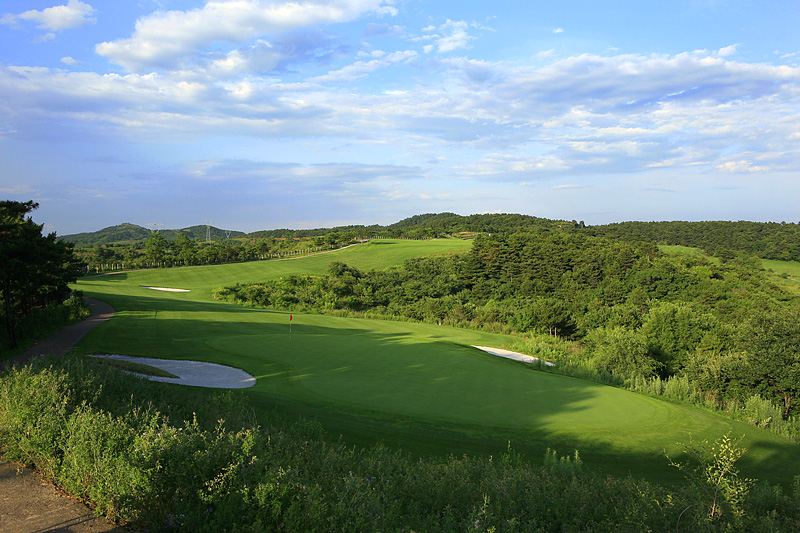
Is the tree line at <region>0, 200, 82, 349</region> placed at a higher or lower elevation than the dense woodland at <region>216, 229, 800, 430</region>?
higher

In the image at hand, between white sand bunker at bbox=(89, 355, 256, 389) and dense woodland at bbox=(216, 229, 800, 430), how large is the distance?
59.1ft

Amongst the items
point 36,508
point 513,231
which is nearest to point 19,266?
point 36,508

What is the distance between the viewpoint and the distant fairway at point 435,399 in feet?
31.3

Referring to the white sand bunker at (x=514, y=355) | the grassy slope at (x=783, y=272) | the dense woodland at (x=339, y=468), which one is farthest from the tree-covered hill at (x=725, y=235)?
the dense woodland at (x=339, y=468)

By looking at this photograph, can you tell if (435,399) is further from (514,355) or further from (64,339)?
(64,339)

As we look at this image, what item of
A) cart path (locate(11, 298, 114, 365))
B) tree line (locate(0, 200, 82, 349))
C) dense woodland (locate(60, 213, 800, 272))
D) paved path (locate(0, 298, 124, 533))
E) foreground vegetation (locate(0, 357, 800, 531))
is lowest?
cart path (locate(11, 298, 114, 365))

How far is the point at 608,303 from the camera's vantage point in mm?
57094

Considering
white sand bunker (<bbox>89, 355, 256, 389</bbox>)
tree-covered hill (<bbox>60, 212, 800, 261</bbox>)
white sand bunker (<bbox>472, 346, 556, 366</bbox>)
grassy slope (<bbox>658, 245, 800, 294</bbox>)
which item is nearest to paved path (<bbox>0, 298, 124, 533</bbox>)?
white sand bunker (<bbox>89, 355, 256, 389</bbox>)

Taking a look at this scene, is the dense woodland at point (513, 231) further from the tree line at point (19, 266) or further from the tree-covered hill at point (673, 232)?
the tree line at point (19, 266)

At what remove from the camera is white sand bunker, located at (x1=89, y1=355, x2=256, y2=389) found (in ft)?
43.4

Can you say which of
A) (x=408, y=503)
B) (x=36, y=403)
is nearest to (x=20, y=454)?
(x=36, y=403)

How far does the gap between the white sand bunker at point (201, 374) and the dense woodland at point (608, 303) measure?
1802 cm

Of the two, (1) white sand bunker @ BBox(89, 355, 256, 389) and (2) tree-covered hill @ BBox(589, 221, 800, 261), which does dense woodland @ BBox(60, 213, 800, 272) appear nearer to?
(2) tree-covered hill @ BBox(589, 221, 800, 261)

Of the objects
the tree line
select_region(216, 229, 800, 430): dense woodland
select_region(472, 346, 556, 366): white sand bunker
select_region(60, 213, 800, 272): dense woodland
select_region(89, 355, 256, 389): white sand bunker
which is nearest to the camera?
select_region(89, 355, 256, 389): white sand bunker
